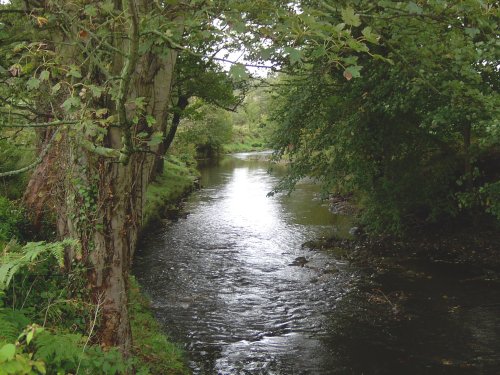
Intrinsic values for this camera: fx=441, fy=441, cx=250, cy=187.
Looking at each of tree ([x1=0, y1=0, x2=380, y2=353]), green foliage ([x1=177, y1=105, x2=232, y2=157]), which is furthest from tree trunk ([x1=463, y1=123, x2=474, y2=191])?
green foliage ([x1=177, y1=105, x2=232, y2=157])

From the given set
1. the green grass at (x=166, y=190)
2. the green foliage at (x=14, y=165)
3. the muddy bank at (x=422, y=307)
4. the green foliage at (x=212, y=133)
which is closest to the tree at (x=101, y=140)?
the muddy bank at (x=422, y=307)

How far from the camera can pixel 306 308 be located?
1070 cm

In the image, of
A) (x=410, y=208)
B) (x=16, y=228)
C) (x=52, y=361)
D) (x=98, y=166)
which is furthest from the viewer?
(x=410, y=208)

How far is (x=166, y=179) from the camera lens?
26.8m

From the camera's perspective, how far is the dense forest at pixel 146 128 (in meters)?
3.59

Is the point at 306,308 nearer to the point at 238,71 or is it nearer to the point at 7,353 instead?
the point at 238,71

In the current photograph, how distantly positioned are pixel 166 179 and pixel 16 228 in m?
19.5

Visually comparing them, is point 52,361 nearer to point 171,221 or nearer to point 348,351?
point 348,351

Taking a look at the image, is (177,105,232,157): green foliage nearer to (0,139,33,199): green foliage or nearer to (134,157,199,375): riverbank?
(0,139,33,199): green foliage

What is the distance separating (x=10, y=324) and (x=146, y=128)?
2403mm

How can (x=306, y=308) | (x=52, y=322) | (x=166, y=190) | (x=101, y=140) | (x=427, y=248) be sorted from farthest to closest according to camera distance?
1. (x=166, y=190)
2. (x=427, y=248)
3. (x=306, y=308)
4. (x=52, y=322)
5. (x=101, y=140)

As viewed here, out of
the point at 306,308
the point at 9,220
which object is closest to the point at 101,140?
the point at 9,220

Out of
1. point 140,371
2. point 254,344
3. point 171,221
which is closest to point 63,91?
point 140,371

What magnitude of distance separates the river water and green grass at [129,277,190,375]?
55 centimetres
